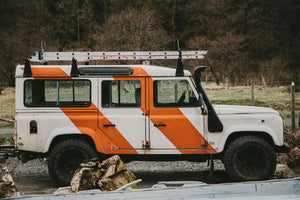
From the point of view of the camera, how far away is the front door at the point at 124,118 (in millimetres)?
6098

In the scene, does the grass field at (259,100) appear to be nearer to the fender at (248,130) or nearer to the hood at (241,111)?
the hood at (241,111)

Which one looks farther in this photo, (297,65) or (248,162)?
(297,65)

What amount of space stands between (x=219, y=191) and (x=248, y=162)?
2.16 metres

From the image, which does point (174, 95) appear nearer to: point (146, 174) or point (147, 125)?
point (147, 125)

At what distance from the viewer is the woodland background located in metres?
30.9

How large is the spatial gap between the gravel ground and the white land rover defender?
0.54 m

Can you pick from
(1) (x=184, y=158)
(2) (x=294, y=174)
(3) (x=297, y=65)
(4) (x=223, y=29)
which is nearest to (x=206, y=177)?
(1) (x=184, y=158)

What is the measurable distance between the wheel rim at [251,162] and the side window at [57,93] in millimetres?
2874

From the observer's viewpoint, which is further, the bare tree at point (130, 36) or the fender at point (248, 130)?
the bare tree at point (130, 36)

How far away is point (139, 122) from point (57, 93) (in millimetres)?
1615

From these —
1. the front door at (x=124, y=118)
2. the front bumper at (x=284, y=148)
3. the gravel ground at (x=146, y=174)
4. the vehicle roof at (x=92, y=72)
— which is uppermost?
the vehicle roof at (x=92, y=72)

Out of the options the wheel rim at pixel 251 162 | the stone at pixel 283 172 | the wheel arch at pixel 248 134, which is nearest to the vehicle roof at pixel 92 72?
the wheel arch at pixel 248 134

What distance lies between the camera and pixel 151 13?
3191 centimetres

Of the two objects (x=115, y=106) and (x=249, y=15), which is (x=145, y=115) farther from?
(x=249, y=15)
